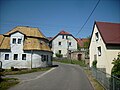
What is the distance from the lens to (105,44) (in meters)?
22.0

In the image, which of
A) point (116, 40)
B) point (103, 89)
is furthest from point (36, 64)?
point (103, 89)

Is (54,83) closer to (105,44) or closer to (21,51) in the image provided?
(105,44)

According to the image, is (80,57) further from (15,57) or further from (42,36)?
(15,57)

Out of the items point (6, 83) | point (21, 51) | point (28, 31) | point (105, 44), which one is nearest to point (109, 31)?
point (105, 44)

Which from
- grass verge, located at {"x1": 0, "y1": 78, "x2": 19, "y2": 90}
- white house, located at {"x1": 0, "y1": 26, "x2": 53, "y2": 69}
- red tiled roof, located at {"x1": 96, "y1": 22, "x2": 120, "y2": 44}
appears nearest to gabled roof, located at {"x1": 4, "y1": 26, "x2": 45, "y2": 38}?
white house, located at {"x1": 0, "y1": 26, "x2": 53, "y2": 69}

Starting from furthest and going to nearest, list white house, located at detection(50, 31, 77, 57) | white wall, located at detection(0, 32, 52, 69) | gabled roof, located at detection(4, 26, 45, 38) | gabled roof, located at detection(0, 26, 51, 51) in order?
white house, located at detection(50, 31, 77, 57) → gabled roof, located at detection(4, 26, 45, 38) → gabled roof, located at detection(0, 26, 51, 51) → white wall, located at detection(0, 32, 52, 69)

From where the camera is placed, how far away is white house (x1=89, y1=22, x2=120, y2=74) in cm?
2183

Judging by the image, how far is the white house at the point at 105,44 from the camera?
2183cm

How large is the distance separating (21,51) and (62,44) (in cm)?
2890

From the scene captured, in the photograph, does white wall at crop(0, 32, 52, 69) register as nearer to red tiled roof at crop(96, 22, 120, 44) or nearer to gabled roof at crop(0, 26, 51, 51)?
gabled roof at crop(0, 26, 51, 51)

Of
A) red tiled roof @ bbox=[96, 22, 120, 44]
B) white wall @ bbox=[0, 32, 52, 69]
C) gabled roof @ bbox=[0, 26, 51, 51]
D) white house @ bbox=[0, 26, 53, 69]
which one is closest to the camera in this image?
red tiled roof @ bbox=[96, 22, 120, 44]

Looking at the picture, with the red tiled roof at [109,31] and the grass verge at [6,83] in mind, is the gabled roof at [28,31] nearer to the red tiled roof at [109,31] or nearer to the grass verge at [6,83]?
the red tiled roof at [109,31]

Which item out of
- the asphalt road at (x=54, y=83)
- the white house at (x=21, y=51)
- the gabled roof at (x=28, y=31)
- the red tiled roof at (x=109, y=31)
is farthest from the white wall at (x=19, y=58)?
the red tiled roof at (x=109, y=31)

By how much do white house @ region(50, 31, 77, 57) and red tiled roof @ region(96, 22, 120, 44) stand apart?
3244 centimetres
